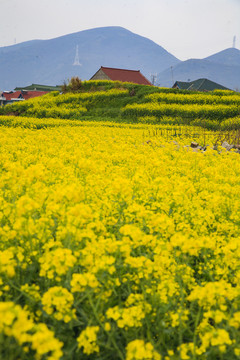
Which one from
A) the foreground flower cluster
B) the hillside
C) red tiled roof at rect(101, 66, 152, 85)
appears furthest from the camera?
red tiled roof at rect(101, 66, 152, 85)

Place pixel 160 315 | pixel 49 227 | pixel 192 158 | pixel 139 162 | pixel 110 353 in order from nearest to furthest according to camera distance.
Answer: pixel 110 353, pixel 160 315, pixel 49 227, pixel 139 162, pixel 192 158

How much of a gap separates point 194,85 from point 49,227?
52398mm

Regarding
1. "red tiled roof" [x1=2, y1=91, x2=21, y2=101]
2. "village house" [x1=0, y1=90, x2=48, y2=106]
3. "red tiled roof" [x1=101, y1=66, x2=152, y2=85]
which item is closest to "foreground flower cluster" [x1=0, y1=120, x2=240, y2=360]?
"red tiled roof" [x1=101, y1=66, x2=152, y2=85]

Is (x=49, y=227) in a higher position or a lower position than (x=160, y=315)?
higher

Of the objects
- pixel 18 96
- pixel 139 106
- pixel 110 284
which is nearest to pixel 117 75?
pixel 139 106

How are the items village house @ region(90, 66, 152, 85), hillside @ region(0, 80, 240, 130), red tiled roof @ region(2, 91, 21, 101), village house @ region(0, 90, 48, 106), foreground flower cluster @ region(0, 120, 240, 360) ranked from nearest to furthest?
1. foreground flower cluster @ region(0, 120, 240, 360)
2. hillside @ region(0, 80, 240, 130)
3. village house @ region(90, 66, 152, 85)
4. village house @ region(0, 90, 48, 106)
5. red tiled roof @ region(2, 91, 21, 101)

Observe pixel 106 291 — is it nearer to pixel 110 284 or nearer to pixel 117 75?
pixel 110 284

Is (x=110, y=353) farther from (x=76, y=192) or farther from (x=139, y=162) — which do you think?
(x=139, y=162)


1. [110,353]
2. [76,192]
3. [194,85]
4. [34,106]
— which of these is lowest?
[110,353]

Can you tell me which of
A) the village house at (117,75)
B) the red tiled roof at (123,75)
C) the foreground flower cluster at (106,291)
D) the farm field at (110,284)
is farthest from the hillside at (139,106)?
the foreground flower cluster at (106,291)

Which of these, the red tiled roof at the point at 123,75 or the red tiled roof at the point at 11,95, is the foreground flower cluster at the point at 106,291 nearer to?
the red tiled roof at the point at 123,75

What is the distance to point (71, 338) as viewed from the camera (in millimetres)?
2102

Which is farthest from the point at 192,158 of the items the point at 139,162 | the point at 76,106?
the point at 76,106

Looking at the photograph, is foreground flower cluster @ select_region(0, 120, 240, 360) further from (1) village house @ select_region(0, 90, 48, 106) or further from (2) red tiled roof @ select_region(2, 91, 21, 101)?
(2) red tiled roof @ select_region(2, 91, 21, 101)
